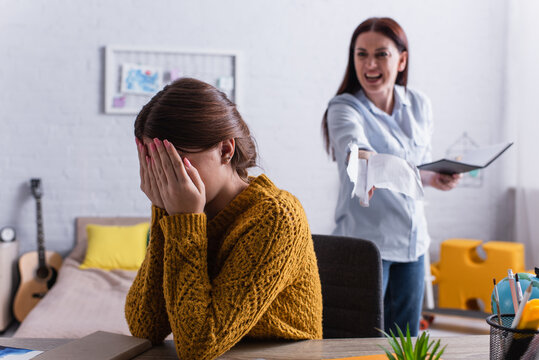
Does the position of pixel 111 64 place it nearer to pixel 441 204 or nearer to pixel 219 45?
pixel 219 45

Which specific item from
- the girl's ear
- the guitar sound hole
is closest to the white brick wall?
the guitar sound hole

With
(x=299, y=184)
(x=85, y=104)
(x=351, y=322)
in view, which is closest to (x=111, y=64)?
(x=85, y=104)

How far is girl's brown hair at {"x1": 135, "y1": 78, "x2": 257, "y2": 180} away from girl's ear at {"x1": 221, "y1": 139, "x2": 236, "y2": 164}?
0.02m

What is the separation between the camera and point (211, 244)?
3.53 feet

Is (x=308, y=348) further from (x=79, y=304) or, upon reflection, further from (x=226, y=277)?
(x=79, y=304)

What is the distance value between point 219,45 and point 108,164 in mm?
1094

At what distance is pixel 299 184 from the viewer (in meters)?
3.71

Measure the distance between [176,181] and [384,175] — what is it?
0.69m

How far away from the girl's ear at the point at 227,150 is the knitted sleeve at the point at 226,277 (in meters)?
0.14

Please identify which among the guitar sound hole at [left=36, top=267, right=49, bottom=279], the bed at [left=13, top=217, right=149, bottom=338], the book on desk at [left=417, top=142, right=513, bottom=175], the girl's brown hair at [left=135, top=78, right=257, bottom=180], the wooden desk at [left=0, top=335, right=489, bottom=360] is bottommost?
the guitar sound hole at [left=36, top=267, right=49, bottom=279]

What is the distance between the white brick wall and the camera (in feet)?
11.5

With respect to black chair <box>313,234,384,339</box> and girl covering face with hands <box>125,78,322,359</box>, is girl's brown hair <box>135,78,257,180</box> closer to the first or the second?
girl covering face with hands <box>125,78,322,359</box>

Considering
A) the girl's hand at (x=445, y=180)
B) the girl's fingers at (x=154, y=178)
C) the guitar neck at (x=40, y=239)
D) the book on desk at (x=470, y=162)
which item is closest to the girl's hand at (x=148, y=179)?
the girl's fingers at (x=154, y=178)

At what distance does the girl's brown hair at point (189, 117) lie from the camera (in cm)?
99
